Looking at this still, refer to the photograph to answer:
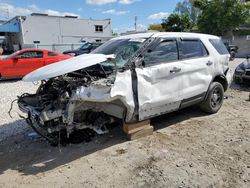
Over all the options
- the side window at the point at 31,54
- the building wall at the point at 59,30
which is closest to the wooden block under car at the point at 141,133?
the side window at the point at 31,54

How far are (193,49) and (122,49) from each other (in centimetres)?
160

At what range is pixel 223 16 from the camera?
2508cm

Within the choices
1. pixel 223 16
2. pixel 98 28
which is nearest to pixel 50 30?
pixel 98 28

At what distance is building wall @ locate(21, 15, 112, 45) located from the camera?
108ft

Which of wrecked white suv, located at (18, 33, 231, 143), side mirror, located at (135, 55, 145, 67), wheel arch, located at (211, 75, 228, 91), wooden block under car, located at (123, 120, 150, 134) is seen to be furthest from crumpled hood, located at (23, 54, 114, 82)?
wheel arch, located at (211, 75, 228, 91)

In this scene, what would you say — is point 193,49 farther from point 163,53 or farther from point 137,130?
point 137,130

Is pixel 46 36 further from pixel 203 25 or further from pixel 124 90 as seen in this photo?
pixel 124 90

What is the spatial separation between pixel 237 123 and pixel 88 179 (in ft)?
11.3

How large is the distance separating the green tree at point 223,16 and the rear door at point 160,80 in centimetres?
2309

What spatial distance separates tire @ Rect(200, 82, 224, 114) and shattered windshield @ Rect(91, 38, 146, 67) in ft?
6.80

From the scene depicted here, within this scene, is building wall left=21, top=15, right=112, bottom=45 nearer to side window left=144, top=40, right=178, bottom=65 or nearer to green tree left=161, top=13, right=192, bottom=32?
green tree left=161, top=13, right=192, bottom=32

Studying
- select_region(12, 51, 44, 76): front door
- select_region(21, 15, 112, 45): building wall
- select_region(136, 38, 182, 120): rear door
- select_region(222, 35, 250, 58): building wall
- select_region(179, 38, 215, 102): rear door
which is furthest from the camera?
select_region(21, 15, 112, 45): building wall

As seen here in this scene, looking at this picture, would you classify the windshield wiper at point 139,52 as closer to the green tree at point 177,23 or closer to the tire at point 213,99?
the tire at point 213,99

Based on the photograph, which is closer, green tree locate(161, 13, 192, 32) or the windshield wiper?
the windshield wiper
